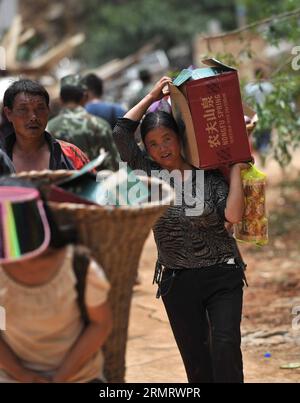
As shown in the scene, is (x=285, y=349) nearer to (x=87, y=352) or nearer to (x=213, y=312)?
(x=213, y=312)

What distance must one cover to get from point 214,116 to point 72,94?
3382 mm

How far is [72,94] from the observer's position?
7.23m

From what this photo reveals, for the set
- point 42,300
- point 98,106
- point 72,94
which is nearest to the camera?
point 42,300

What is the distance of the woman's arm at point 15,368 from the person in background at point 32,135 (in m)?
1.49

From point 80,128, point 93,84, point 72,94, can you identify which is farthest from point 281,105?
point 93,84

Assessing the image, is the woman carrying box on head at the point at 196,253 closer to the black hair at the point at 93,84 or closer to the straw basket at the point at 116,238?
the straw basket at the point at 116,238

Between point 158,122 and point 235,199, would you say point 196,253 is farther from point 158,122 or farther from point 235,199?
point 158,122

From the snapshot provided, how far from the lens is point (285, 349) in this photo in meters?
6.25

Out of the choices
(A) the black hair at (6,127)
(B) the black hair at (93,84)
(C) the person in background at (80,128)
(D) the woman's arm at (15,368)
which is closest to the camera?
(D) the woman's arm at (15,368)

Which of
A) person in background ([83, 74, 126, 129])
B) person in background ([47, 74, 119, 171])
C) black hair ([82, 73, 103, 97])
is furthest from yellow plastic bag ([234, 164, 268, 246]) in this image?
black hair ([82, 73, 103, 97])

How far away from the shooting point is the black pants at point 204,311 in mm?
3969

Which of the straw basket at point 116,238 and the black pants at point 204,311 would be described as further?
the black pants at point 204,311

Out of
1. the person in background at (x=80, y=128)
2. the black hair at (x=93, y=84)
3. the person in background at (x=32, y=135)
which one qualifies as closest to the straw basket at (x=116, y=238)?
the person in background at (x=32, y=135)
